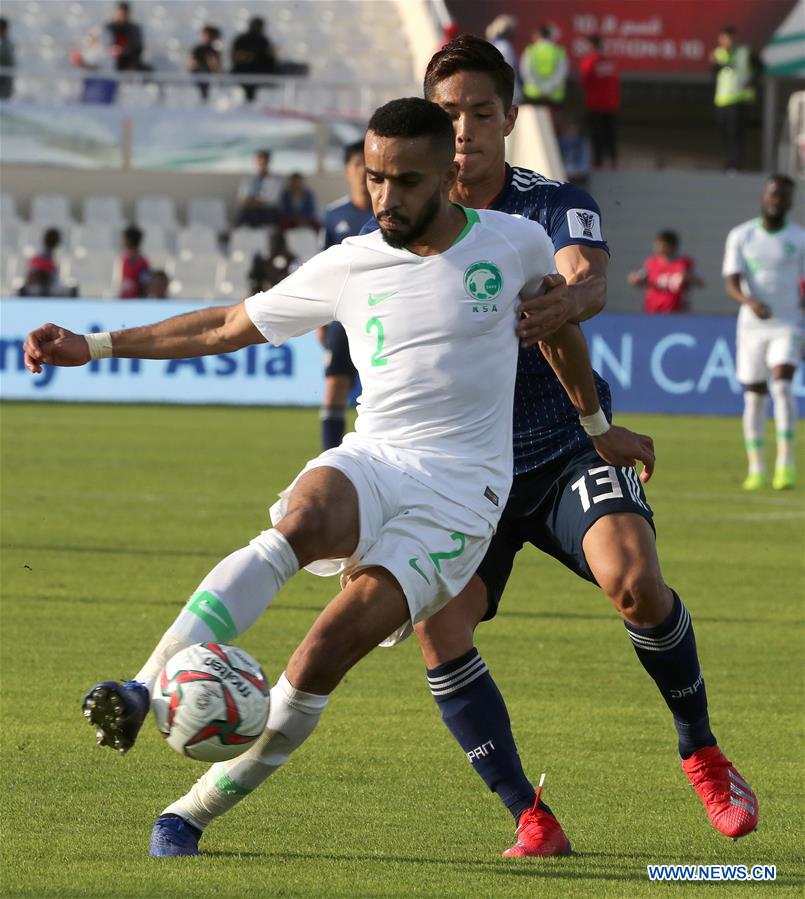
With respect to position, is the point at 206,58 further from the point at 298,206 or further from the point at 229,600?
the point at 229,600

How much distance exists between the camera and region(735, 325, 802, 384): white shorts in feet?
48.5

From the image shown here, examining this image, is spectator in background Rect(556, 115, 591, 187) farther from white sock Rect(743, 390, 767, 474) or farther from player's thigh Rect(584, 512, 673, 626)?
player's thigh Rect(584, 512, 673, 626)

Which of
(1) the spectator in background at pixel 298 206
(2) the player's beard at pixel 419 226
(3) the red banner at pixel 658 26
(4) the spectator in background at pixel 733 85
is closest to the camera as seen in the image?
(2) the player's beard at pixel 419 226

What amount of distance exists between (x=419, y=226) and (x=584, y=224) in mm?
887

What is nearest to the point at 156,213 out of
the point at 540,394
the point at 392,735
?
the point at 392,735

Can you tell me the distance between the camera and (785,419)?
1477cm

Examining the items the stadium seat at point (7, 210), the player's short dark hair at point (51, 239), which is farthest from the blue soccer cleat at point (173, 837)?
the stadium seat at point (7, 210)

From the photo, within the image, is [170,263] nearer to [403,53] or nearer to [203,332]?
[403,53]

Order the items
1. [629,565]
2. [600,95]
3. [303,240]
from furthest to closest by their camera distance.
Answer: [600,95] → [303,240] → [629,565]

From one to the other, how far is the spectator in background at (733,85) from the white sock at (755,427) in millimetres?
15302

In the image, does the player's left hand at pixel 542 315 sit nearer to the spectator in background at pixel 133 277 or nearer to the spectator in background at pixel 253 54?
the spectator in background at pixel 133 277

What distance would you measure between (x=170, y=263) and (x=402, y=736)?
20419 millimetres

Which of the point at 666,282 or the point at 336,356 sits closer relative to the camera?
the point at 336,356

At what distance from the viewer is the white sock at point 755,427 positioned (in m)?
14.5
